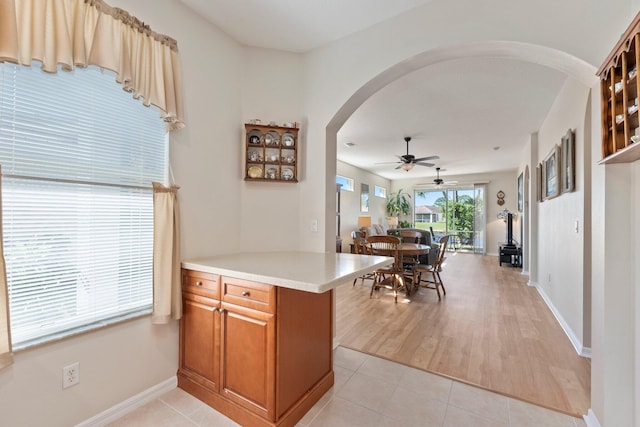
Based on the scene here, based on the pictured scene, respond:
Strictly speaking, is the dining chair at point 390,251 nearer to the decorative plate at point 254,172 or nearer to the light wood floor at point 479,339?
the light wood floor at point 479,339

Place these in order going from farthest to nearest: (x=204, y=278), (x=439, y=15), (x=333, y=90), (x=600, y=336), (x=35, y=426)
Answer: (x=333, y=90) → (x=439, y=15) → (x=204, y=278) → (x=600, y=336) → (x=35, y=426)

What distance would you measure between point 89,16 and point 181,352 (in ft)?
6.95

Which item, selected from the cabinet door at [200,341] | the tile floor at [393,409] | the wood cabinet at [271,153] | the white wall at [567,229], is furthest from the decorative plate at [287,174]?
the white wall at [567,229]

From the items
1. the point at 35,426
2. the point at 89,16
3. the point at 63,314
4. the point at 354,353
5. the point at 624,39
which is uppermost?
the point at 89,16

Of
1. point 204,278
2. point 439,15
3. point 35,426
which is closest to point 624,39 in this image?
point 439,15

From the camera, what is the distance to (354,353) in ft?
7.98

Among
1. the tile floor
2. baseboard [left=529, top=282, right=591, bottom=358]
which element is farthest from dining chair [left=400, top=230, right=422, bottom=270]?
the tile floor

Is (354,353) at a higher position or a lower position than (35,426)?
lower

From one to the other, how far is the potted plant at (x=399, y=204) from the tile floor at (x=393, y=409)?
27.8 ft

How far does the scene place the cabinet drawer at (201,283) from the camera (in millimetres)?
1721

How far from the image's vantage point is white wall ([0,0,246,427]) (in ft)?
4.51

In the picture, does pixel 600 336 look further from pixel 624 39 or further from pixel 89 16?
pixel 89 16

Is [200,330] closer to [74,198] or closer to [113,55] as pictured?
[74,198]

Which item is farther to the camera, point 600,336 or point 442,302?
point 442,302
